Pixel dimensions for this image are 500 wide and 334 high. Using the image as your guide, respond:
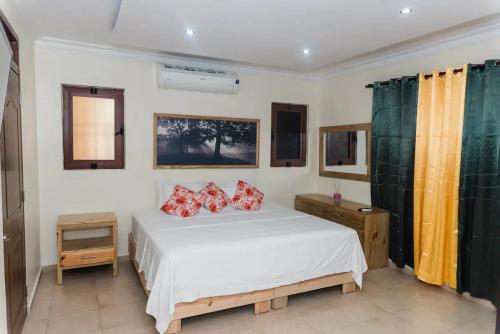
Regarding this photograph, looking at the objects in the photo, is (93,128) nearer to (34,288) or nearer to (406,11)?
(34,288)

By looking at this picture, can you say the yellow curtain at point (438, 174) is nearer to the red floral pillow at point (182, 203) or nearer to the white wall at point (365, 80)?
the white wall at point (365, 80)

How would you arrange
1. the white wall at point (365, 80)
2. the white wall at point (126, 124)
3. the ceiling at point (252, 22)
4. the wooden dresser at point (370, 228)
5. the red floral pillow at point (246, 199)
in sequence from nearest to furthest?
the ceiling at point (252, 22)
the white wall at point (365, 80)
the white wall at point (126, 124)
the wooden dresser at point (370, 228)
the red floral pillow at point (246, 199)

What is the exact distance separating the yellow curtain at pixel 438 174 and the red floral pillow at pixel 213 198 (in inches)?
87.3

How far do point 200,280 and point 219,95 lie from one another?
278 cm

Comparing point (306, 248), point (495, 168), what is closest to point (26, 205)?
point (306, 248)

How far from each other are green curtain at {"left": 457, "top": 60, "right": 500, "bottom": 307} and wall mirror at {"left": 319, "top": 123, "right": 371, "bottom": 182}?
1366mm

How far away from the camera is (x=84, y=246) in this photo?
150 inches

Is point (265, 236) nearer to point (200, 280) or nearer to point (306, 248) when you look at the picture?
point (306, 248)

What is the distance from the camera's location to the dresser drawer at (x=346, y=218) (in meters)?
4.15

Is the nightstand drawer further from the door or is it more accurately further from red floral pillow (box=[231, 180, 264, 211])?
red floral pillow (box=[231, 180, 264, 211])

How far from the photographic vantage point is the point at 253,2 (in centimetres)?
263

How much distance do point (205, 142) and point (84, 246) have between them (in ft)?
6.39

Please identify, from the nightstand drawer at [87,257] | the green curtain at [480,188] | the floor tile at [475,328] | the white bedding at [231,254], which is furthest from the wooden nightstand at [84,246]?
the green curtain at [480,188]

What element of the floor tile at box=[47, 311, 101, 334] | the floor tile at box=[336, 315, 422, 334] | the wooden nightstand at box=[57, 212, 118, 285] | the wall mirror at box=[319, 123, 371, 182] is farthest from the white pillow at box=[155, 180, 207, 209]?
the floor tile at box=[336, 315, 422, 334]
